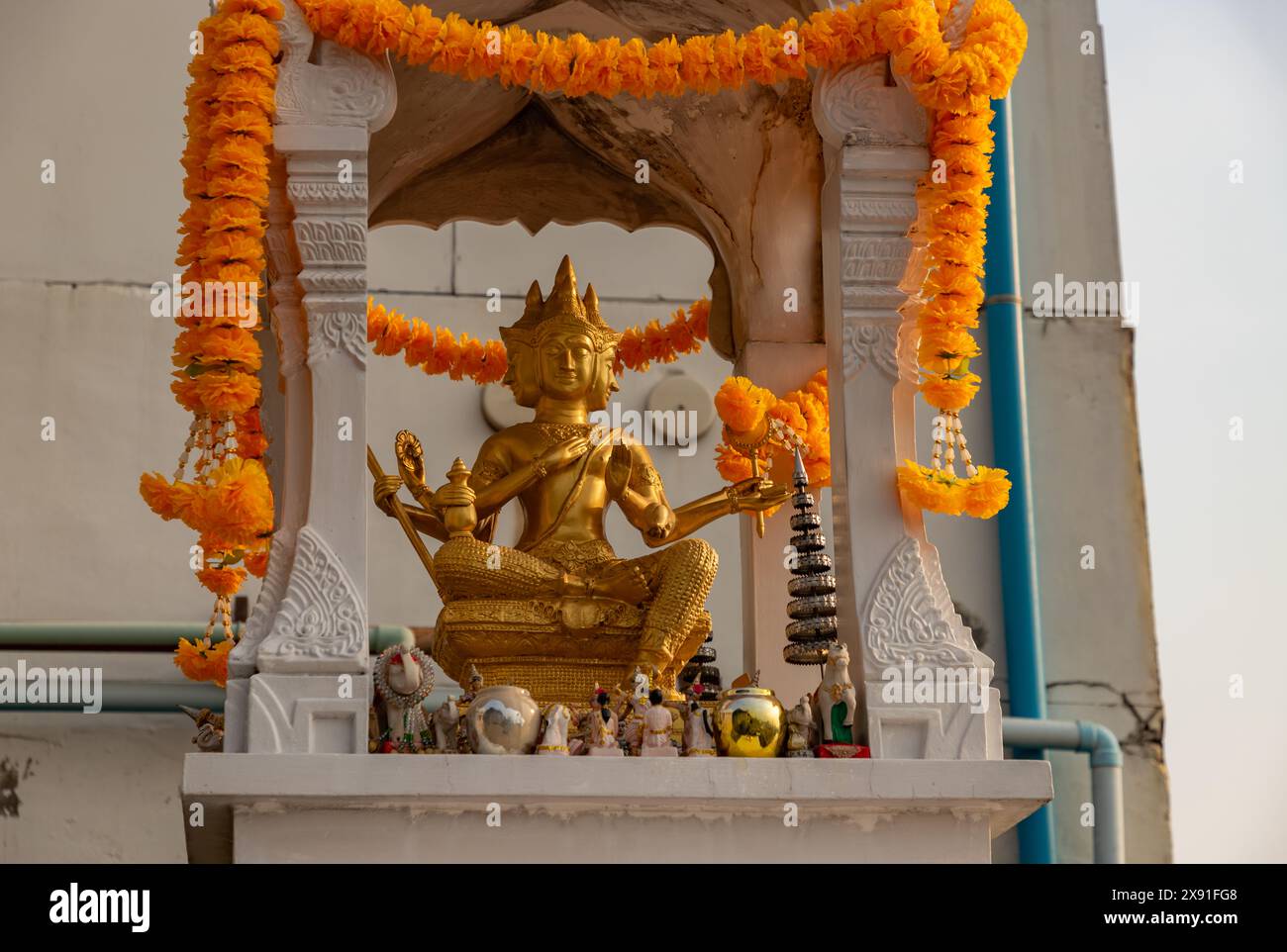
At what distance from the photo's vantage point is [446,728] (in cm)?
614

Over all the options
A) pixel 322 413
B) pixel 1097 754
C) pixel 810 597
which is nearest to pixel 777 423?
pixel 810 597

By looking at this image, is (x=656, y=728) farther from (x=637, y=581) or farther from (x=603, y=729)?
(x=637, y=581)

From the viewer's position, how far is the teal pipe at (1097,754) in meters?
9.26

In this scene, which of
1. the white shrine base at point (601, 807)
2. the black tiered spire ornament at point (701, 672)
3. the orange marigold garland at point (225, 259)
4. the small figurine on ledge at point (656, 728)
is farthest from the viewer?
the black tiered spire ornament at point (701, 672)

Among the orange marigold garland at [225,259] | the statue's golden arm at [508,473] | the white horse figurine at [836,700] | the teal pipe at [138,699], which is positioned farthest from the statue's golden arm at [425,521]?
the teal pipe at [138,699]

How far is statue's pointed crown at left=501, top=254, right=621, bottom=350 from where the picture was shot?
770 cm

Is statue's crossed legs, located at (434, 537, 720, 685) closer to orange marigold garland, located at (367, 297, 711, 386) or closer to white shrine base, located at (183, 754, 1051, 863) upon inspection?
white shrine base, located at (183, 754, 1051, 863)

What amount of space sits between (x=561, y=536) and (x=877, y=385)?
1.43 metres

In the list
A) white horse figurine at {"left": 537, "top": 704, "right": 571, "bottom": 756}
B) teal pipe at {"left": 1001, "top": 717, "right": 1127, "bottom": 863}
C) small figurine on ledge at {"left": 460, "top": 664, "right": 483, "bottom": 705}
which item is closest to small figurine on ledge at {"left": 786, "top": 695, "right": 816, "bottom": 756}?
white horse figurine at {"left": 537, "top": 704, "right": 571, "bottom": 756}

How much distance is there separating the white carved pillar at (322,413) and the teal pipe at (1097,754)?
4.12m

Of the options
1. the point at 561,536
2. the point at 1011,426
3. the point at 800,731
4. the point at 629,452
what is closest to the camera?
the point at 800,731

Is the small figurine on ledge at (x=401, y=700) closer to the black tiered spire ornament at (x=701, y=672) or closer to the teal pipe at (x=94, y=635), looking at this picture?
the black tiered spire ornament at (x=701, y=672)

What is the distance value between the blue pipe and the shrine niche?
89.4 inches

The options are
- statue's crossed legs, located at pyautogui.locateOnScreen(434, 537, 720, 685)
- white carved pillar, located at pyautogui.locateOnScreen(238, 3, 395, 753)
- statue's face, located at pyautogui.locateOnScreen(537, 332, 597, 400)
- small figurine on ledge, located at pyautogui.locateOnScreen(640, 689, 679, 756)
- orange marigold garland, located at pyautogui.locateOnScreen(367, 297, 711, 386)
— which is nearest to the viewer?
white carved pillar, located at pyautogui.locateOnScreen(238, 3, 395, 753)
